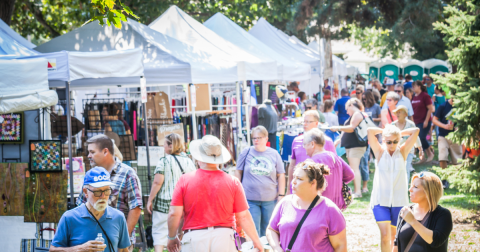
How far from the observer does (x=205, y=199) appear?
4246mm

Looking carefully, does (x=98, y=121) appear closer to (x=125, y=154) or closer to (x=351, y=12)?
(x=125, y=154)

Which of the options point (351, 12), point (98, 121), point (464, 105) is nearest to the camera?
point (464, 105)

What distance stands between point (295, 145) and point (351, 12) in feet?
44.2

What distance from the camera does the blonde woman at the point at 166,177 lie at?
597cm

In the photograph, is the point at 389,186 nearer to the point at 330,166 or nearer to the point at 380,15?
the point at 330,166

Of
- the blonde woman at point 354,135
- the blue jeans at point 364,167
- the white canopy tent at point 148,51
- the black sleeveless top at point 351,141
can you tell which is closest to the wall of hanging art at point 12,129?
the white canopy tent at point 148,51

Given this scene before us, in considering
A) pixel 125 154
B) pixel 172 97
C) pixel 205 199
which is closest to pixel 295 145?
pixel 205 199

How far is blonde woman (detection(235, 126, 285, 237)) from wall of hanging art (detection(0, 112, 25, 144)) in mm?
2599

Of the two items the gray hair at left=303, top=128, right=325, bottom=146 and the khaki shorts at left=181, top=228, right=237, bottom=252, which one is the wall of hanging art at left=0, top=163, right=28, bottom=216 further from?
the gray hair at left=303, top=128, right=325, bottom=146

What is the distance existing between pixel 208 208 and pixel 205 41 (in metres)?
6.77

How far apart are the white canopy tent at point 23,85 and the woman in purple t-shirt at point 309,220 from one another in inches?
115

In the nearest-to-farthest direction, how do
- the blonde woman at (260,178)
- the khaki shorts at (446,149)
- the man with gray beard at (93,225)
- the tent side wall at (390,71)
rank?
1. the man with gray beard at (93,225)
2. the blonde woman at (260,178)
3. the khaki shorts at (446,149)
4. the tent side wall at (390,71)

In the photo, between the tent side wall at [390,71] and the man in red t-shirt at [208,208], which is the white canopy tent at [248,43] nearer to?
the man in red t-shirt at [208,208]

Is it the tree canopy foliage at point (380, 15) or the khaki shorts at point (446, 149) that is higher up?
the tree canopy foliage at point (380, 15)
